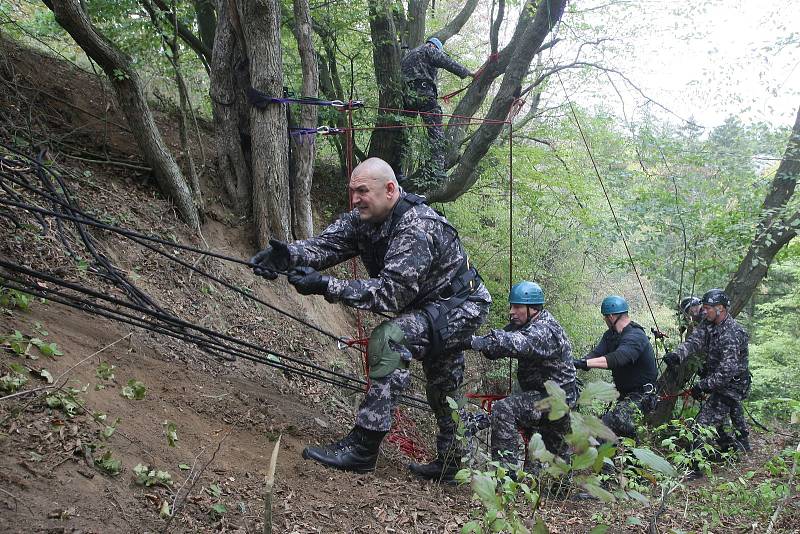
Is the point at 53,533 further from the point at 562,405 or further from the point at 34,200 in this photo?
the point at 34,200

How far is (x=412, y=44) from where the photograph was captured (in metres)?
11.0

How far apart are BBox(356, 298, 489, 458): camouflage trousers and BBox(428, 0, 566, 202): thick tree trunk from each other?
14.1 ft

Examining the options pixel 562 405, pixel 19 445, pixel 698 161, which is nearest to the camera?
pixel 562 405

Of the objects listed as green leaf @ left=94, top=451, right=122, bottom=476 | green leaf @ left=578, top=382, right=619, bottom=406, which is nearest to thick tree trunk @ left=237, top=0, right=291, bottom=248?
green leaf @ left=94, top=451, right=122, bottom=476

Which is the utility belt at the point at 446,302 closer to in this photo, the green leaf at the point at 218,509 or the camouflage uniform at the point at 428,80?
the green leaf at the point at 218,509

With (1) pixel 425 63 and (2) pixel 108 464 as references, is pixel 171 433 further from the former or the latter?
(1) pixel 425 63

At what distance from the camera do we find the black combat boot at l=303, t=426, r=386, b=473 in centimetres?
416

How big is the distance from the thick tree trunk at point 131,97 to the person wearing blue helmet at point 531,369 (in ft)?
11.5

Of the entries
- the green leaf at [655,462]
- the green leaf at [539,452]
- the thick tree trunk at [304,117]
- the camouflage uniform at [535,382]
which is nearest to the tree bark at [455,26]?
the thick tree trunk at [304,117]

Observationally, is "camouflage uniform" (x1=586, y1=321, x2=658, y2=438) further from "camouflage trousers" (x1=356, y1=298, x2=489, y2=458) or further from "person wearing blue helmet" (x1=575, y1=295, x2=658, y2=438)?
"camouflage trousers" (x1=356, y1=298, x2=489, y2=458)

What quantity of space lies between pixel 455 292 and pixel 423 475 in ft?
4.87

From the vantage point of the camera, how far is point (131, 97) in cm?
566

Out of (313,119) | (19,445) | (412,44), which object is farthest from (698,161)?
(19,445)

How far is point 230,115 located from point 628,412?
5404 mm
